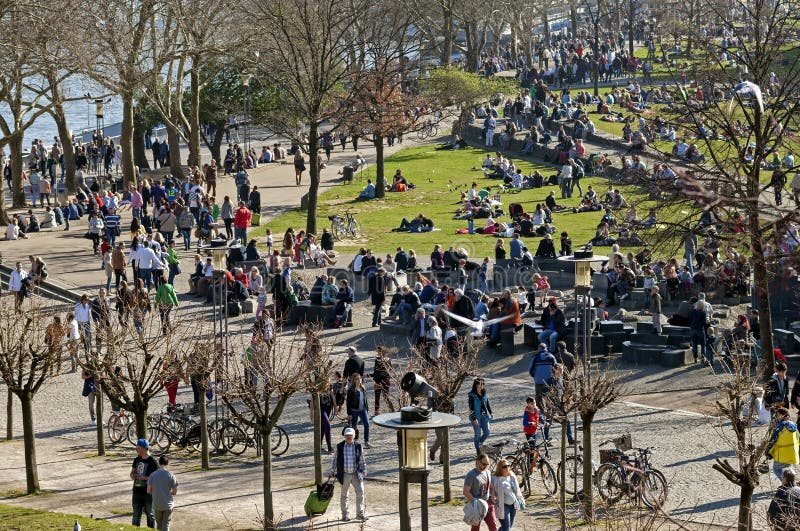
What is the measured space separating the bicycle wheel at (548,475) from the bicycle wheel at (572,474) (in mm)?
107

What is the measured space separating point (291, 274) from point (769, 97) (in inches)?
531

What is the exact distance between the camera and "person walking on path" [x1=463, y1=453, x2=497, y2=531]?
18000 millimetres

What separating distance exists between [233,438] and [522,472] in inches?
218

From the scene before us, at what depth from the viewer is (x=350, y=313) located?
32906mm

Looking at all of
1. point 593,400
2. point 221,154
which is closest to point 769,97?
point 593,400

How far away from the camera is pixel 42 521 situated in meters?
19.2

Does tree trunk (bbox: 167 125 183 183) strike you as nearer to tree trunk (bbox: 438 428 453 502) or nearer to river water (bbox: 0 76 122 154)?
river water (bbox: 0 76 122 154)

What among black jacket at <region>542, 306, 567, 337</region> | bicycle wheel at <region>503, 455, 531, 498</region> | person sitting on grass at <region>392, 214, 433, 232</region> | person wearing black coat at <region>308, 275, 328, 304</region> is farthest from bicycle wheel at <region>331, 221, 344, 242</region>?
bicycle wheel at <region>503, 455, 531, 498</region>

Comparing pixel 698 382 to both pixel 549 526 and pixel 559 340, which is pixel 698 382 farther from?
pixel 549 526

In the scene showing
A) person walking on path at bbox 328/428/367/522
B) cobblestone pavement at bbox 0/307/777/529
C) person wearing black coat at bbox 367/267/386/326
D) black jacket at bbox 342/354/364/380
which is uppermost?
person wearing black coat at bbox 367/267/386/326

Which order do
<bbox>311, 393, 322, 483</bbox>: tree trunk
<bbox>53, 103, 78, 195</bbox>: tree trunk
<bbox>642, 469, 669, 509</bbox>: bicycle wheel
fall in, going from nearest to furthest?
<bbox>642, 469, 669, 509</bbox>: bicycle wheel → <bbox>311, 393, 322, 483</bbox>: tree trunk → <bbox>53, 103, 78, 195</bbox>: tree trunk

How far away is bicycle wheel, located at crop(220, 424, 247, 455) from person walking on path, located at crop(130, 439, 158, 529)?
4628 millimetres

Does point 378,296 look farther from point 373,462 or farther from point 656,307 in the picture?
point 373,462

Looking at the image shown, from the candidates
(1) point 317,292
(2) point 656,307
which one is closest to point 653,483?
(2) point 656,307
